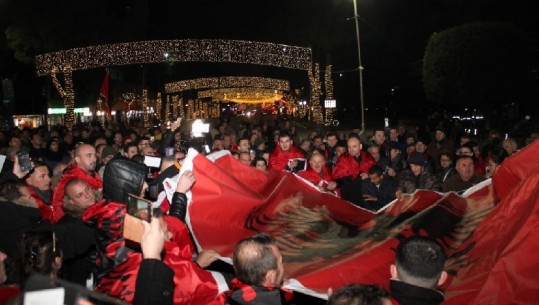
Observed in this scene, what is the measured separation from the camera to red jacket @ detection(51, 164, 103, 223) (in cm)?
605

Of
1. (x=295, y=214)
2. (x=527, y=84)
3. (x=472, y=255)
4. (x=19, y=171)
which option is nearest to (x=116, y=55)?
(x=19, y=171)

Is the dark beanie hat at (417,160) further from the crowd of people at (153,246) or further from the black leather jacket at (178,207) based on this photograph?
the black leather jacket at (178,207)


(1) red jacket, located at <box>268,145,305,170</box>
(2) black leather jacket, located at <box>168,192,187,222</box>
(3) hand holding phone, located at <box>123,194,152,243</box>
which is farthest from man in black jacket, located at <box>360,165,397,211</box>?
(3) hand holding phone, located at <box>123,194,152,243</box>

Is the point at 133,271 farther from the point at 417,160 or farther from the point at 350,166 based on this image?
the point at 417,160

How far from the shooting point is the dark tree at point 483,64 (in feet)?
96.6

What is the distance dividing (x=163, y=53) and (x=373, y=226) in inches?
740

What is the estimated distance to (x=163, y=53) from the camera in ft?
74.8

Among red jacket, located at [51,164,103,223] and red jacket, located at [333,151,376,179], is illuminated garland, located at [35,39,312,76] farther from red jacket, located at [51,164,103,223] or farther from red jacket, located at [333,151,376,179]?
red jacket, located at [51,164,103,223]

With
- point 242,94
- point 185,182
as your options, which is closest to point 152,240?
point 185,182

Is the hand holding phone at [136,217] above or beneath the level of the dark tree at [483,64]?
beneath

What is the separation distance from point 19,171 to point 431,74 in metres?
28.0

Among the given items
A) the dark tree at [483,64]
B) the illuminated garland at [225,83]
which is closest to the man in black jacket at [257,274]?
the dark tree at [483,64]

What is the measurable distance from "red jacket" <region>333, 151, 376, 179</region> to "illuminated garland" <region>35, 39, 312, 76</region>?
13946mm

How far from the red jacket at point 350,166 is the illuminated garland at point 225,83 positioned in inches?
1447
